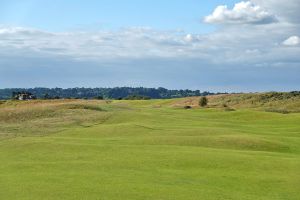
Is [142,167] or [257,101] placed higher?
[257,101]

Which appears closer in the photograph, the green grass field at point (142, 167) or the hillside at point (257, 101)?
the green grass field at point (142, 167)

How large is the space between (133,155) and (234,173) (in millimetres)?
5820

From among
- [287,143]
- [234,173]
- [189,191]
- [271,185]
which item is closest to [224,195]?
[189,191]

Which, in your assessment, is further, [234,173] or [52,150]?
[52,150]

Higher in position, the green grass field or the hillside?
the hillside

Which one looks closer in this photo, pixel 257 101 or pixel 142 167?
pixel 142 167

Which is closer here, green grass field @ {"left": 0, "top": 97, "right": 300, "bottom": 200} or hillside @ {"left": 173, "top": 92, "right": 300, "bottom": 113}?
green grass field @ {"left": 0, "top": 97, "right": 300, "bottom": 200}

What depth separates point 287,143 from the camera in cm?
3731

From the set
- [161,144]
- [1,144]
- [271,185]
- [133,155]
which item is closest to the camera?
[271,185]

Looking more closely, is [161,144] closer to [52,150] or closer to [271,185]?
[52,150]

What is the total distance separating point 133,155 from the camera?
2680 cm

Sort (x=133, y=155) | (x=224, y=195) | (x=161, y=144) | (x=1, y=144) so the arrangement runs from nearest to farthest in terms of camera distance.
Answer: (x=224, y=195) < (x=133, y=155) < (x=1, y=144) < (x=161, y=144)

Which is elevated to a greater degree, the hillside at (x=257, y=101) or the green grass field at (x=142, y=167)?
the hillside at (x=257, y=101)

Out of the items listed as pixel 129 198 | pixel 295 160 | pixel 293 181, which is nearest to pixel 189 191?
pixel 129 198
